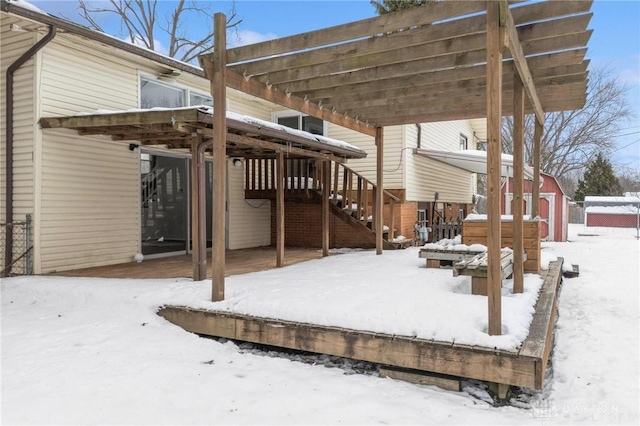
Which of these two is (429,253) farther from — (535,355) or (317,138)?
(535,355)

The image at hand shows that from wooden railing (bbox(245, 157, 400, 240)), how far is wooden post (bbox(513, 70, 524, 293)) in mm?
5019

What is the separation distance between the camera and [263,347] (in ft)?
15.7

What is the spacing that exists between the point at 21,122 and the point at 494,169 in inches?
278

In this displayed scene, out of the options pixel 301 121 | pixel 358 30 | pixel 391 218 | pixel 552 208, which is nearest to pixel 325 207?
pixel 391 218

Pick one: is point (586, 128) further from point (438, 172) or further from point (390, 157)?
point (390, 157)

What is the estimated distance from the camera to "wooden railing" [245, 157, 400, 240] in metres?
10.1

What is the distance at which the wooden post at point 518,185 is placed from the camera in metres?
4.86

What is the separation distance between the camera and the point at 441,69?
492 centimetres

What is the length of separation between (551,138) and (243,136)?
27.0 metres

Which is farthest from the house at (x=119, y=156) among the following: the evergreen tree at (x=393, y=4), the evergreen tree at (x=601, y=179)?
the evergreen tree at (x=601, y=179)

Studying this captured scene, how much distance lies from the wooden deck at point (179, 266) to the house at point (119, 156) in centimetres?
46

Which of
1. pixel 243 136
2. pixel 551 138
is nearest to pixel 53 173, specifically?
pixel 243 136

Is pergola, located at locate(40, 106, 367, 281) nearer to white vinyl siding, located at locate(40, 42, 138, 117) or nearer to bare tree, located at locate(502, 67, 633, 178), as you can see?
white vinyl siding, located at locate(40, 42, 138, 117)

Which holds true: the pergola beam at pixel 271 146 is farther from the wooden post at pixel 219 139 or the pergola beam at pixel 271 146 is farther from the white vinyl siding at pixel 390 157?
the white vinyl siding at pixel 390 157
